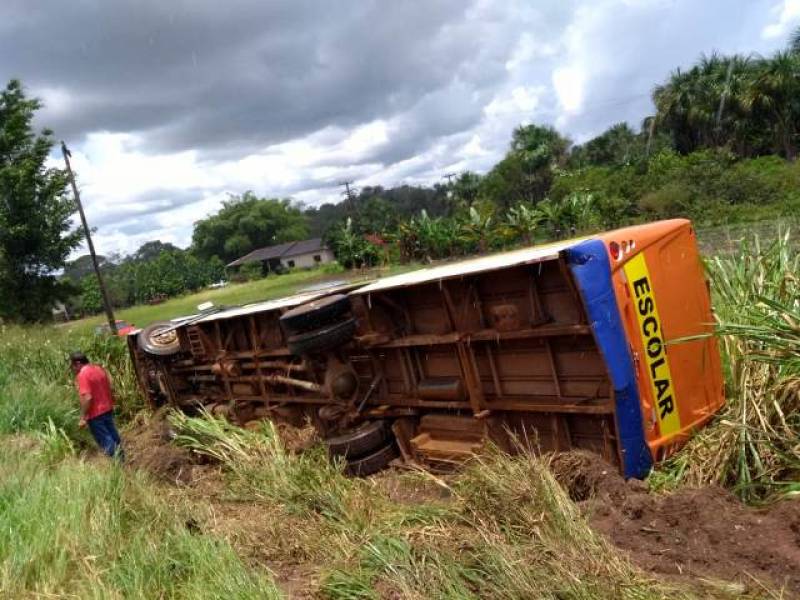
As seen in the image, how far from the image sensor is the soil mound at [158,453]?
25.9ft

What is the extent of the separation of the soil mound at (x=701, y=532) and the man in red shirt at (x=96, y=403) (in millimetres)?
6453

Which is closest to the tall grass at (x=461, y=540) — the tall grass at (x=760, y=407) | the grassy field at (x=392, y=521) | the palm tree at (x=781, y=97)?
the grassy field at (x=392, y=521)

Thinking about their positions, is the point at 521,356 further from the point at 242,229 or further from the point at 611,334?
the point at 242,229

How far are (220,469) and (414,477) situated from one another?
2.56 metres

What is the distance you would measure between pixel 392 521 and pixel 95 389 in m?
5.59

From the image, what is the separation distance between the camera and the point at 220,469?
25.3 feet

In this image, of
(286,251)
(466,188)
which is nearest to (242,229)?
(286,251)

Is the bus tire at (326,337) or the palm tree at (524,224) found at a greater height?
the bus tire at (326,337)

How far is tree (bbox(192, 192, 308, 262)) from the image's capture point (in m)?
101

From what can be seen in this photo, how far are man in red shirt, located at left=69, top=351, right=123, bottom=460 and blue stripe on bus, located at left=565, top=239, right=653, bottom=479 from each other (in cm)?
629

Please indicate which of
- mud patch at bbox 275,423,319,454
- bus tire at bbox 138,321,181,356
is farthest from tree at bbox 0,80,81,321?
mud patch at bbox 275,423,319,454

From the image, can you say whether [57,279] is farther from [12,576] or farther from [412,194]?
[412,194]

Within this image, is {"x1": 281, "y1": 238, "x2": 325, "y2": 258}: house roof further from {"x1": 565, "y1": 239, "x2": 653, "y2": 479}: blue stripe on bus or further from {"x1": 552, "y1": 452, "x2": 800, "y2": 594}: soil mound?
{"x1": 552, "y1": 452, "x2": 800, "y2": 594}: soil mound

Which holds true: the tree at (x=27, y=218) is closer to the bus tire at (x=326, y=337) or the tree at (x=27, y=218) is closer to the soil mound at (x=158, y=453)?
the soil mound at (x=158, y=453)
